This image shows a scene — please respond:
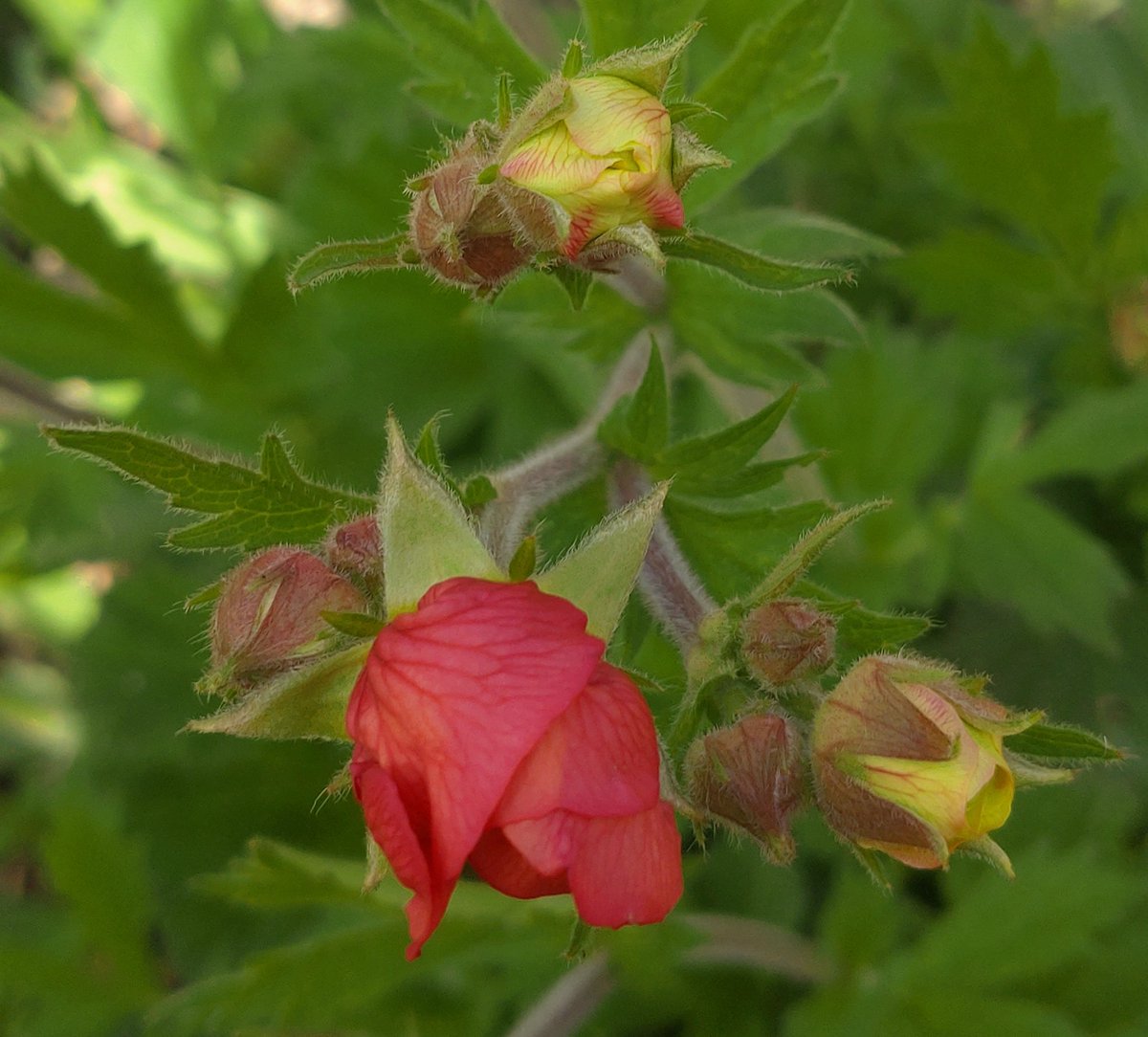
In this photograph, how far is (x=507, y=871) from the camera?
102cm

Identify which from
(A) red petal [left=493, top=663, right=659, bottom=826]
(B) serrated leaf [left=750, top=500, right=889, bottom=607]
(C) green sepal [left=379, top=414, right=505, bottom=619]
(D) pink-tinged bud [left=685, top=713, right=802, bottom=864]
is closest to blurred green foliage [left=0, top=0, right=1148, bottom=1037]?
(B) serrated leaf [left=750, top=500, right=889, bottom=607]

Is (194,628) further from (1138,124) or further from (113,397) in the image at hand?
(1138,124)

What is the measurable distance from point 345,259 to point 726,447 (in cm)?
58

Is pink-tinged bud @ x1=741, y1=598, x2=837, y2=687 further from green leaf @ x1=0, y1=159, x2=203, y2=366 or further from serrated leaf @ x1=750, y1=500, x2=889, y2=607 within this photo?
green leaf @ x1=0, y1=159, x2=203, y2=366

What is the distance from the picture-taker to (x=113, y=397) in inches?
130

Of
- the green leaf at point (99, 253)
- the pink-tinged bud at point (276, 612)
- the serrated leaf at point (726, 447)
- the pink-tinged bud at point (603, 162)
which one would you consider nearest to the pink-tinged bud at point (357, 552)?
the pink-tinged bud at point (276, 612)

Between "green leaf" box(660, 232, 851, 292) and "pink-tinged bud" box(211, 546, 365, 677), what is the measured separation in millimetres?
539

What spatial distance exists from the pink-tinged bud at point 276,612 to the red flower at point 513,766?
0.19 metres

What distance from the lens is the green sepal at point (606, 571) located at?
1.23 m

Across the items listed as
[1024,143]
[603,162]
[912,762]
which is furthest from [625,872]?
[1024,143]

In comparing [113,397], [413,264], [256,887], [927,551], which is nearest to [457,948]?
[256,887]

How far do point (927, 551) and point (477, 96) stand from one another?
1.31 metres

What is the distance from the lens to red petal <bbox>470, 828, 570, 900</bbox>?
1016mm

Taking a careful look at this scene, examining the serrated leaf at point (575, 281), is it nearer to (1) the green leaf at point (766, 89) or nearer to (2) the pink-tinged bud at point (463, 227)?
(2) the pink-tinged bud at point (463, 227)
